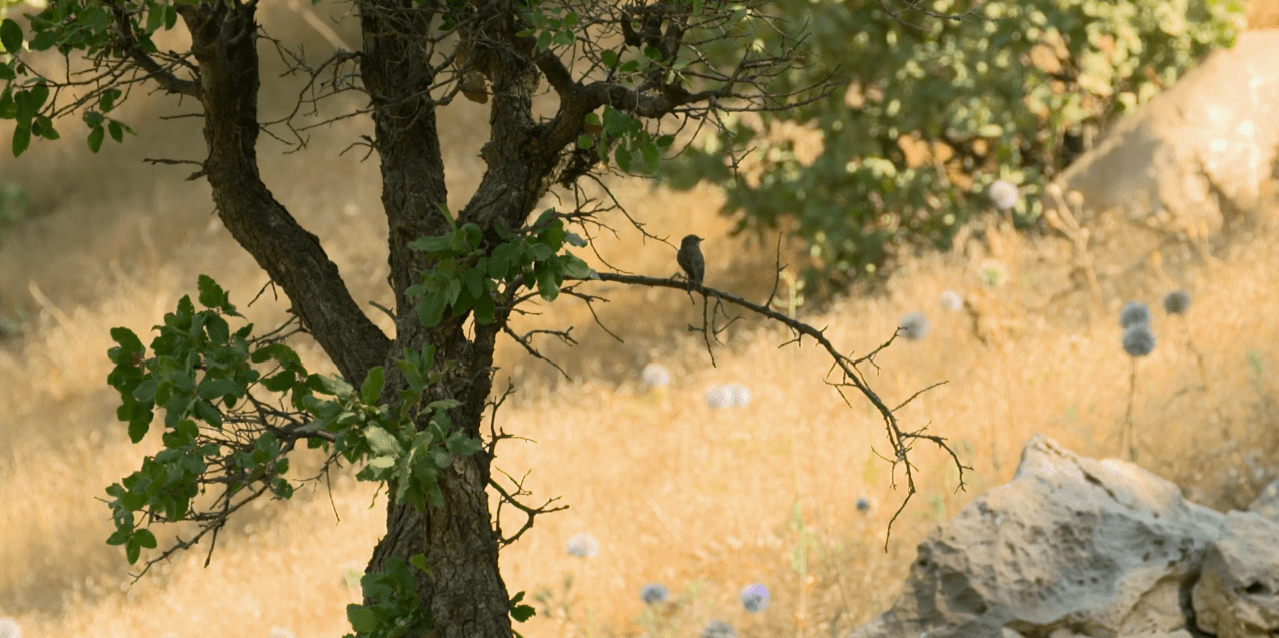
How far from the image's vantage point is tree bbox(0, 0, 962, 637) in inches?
70.8

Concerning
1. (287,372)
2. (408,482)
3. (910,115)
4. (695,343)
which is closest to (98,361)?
(695,343)

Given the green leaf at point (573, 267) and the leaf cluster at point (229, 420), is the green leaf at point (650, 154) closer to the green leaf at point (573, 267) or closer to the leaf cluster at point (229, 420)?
the green leaf at point (573, 267)

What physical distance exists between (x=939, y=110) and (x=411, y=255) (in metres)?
5.99

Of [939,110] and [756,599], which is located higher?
[939,110]

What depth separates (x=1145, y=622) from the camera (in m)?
3.18

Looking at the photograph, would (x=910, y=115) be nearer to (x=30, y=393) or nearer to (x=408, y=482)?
(x=408, y=482)

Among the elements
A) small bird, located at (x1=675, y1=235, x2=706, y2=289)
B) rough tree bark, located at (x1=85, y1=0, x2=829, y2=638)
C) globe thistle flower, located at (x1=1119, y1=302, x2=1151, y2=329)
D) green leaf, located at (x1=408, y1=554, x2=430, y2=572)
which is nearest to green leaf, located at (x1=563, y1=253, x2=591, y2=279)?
rough tree bark, located at (x1=85, y1=0, x2=829, y2=638)

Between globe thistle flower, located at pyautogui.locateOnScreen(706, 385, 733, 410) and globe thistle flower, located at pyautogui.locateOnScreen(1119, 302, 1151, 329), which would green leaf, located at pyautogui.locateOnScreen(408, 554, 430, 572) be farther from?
globe thistle flower, located at pyautogui.locateOnScreen(1119, 302, 1151, 329)

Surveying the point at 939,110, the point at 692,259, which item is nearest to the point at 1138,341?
the point at 692,259

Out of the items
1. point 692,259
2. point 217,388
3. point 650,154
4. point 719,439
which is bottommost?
point 217,388

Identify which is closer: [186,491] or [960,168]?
[186,491]

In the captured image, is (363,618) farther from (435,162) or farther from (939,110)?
(939,110)

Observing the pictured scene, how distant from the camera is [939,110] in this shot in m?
7.53

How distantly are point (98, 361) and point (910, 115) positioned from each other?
6.67 m
